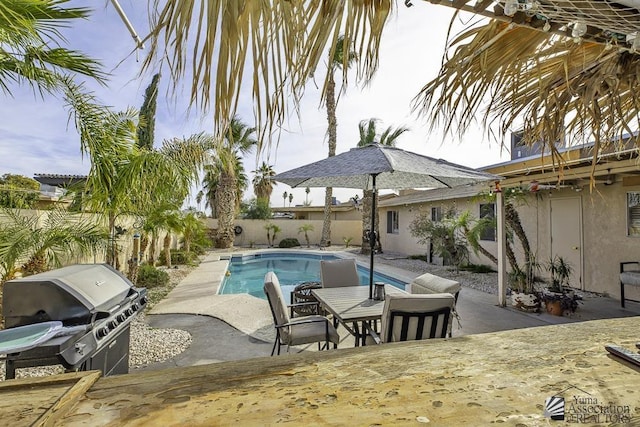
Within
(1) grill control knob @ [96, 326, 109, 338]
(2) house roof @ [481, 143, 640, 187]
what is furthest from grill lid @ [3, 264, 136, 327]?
(2) house roof @ [481, 143, 640, 187]

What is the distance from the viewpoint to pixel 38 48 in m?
2.96

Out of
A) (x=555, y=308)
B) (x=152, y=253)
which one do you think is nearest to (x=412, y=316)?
(x=555, y=308)

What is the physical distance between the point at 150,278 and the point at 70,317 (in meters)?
8.03

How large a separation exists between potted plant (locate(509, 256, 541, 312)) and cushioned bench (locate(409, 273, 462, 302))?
304cm

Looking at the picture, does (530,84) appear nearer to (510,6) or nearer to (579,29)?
(579,29)

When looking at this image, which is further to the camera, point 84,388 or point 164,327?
point 164,327

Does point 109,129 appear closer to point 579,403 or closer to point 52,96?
point 52,96

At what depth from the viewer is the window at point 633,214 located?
7.36 metres

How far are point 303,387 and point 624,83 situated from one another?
311 centimetres

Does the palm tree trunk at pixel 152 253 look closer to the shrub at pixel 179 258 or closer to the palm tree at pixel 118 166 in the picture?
the shrub at pixel 179 258

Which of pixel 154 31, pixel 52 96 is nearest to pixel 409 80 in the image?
pixel 154 31

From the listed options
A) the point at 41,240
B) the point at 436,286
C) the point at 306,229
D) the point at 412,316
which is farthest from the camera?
the point at 306,229

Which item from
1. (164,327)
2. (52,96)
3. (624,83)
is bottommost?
(164,327)

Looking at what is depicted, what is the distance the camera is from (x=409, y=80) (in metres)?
2.77
